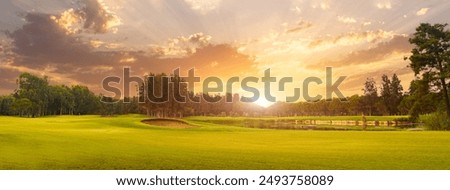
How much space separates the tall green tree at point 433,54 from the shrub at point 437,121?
38 centimetres

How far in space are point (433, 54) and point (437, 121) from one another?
365 cm

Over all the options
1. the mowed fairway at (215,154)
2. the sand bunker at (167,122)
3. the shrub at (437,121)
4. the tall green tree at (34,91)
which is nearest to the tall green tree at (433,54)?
the shrub at (437,121)

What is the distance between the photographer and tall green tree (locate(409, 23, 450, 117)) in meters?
23.7

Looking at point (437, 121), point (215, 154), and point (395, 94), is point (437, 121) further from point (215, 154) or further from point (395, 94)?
point (215, 154)

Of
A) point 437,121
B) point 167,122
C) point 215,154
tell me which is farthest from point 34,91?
point 437,121

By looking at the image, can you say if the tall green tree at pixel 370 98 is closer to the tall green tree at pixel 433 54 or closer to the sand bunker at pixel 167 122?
the tall green tree at pixel 433 54

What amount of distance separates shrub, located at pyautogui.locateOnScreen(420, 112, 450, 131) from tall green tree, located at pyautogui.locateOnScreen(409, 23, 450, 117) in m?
0.38

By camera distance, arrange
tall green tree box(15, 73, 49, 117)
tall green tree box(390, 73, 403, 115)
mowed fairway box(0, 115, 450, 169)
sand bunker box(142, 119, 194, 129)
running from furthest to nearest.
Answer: tall green tree box(15, 73, 49, 117), tall green tree box(390, 73, 403, 115), sand bunker box(142, 119, 194, 129), mowed fairway box(0, 115, 450, 169)

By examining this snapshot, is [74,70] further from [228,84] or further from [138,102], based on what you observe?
[228,84]

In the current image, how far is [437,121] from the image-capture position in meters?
24.0

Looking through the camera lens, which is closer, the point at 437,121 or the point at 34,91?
the point at 437,121

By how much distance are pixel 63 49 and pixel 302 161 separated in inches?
665

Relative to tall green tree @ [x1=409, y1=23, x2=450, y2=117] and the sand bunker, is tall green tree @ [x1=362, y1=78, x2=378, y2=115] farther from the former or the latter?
the sand bunker

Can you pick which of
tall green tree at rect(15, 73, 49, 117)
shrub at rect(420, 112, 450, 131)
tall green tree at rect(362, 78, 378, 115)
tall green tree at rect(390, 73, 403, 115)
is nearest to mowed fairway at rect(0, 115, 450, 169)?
shrub at rect(420, 112, 450, 131)
